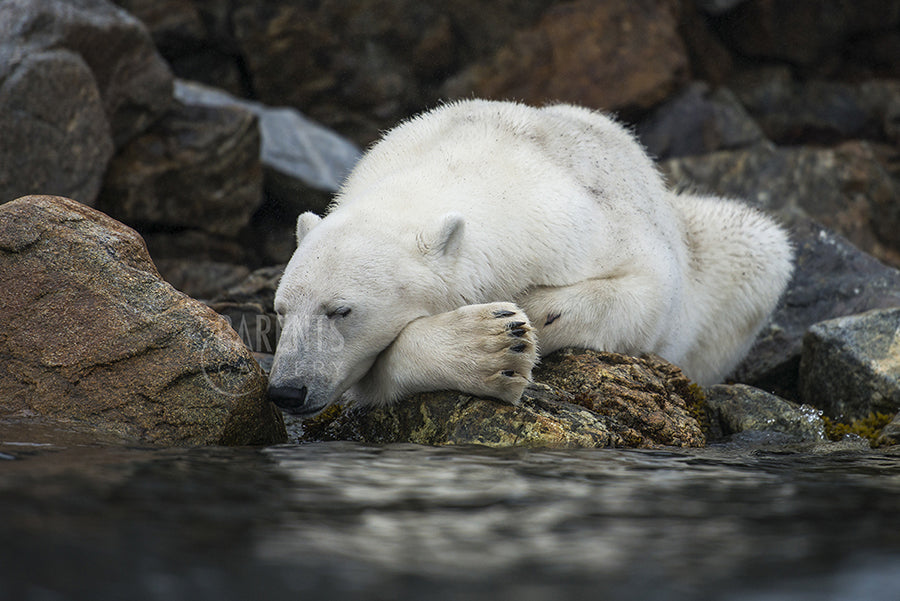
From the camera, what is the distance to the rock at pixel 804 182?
36.6 ft

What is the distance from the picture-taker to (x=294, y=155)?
11.1 metres

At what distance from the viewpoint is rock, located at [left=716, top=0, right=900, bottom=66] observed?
490 inches

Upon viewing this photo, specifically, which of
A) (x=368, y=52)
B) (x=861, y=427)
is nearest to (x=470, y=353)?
(x=861, y=427)

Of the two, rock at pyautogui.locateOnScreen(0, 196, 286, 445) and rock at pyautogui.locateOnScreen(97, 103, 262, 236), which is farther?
rock at pyautogui.locateOnScreen(97, 103, 262, 236)

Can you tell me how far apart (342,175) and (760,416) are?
3.23 m

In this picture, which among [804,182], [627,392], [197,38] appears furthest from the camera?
[197,38]

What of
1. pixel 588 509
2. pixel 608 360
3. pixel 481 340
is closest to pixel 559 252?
pixel 608 360

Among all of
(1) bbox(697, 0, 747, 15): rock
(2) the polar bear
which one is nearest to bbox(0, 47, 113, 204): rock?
(2) the polar bear

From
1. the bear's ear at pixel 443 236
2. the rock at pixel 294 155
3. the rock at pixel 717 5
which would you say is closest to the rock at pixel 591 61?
the rock at pixel 717 5

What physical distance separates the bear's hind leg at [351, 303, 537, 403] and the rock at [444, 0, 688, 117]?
8428mm

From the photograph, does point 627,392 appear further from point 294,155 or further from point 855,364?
point 294,155

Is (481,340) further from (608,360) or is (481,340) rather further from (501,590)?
(501,590)

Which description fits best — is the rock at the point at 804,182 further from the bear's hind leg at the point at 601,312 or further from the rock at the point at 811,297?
the bear's hind leg at the point at 601,312

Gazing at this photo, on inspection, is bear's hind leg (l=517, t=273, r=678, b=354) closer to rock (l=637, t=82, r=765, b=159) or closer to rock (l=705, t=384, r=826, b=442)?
rock (l=705, t=384, r=826, b=442)
